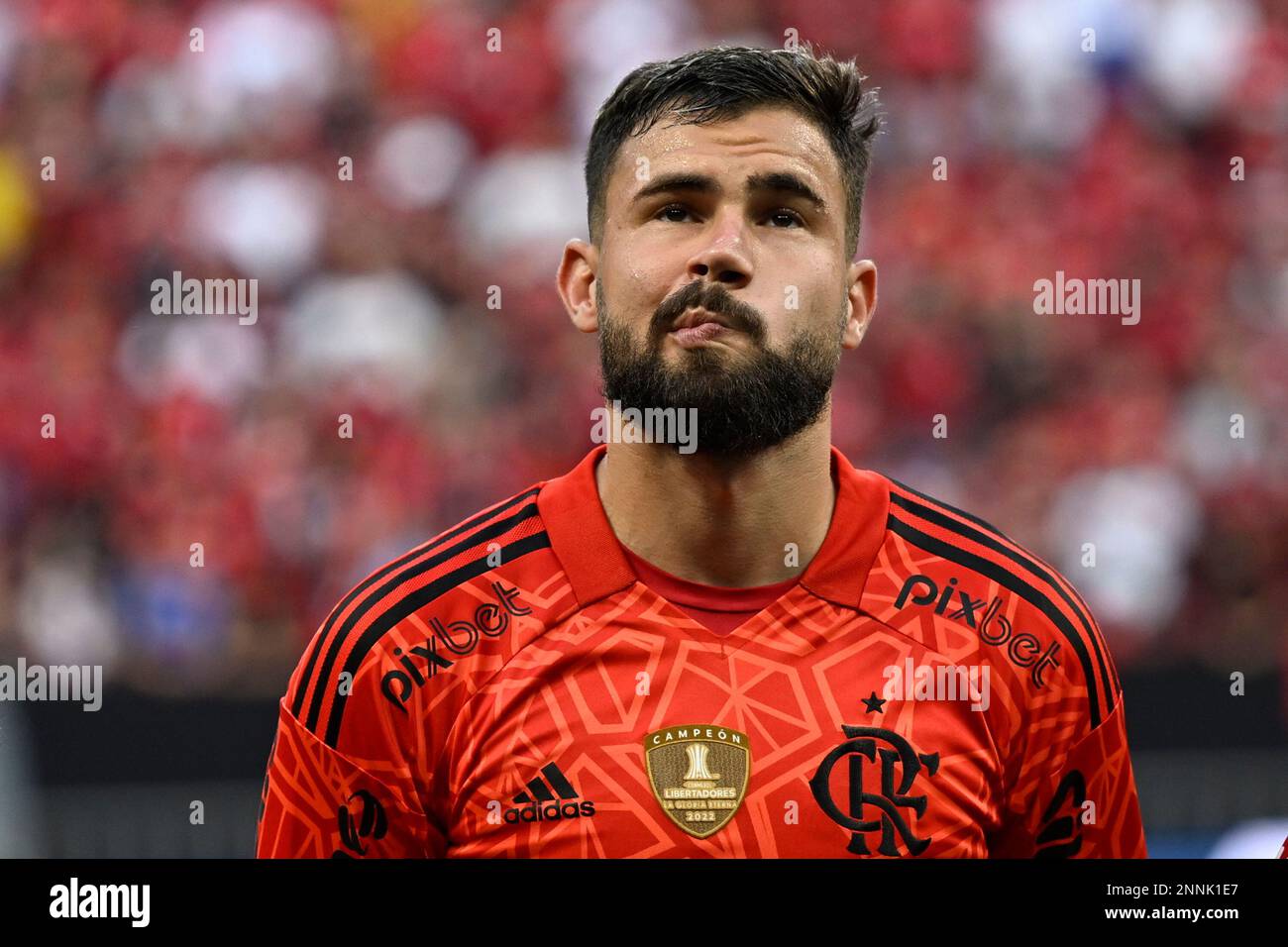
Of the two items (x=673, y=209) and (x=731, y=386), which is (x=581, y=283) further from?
(x=731, y=386)

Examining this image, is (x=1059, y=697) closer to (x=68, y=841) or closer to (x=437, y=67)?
(x=68, y=841)

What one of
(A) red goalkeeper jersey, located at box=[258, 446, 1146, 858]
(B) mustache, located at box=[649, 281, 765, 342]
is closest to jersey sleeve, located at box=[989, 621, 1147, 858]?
(A) red goalkeeper jersey, located at box=[258, 446, 1146, 858]

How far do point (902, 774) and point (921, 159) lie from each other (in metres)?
6.35

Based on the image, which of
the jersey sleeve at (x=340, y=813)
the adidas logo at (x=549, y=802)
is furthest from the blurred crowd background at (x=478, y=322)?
the adidas logo at (x=549, y=802)

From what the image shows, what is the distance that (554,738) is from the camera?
2.93 m

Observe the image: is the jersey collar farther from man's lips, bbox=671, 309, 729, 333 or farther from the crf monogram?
man's lips, bbox=671, 309, 729, 333

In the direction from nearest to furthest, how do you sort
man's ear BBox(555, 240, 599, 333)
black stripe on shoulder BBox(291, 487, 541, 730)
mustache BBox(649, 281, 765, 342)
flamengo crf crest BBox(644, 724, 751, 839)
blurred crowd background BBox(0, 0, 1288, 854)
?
flamengo crf crest BBox(644, 724, 751, 839) < mustache BBox(649, 281, 765, 342) < black stripe on shoulder BBox(291, 487, 541, 730) < man's ear BBox(555, 240, 599, 333) < blurred crowd background BBox(0, 0, 1288, 854)

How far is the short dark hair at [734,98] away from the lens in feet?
10.3

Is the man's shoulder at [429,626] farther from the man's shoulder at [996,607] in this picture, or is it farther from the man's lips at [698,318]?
the man's shoulder at [996,607]

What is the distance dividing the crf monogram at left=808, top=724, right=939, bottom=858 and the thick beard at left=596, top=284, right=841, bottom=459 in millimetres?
548

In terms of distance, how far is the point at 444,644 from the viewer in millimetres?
3023

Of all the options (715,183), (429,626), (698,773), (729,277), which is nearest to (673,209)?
(715,183)

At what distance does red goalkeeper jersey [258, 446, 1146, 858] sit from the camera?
287 centimetres
